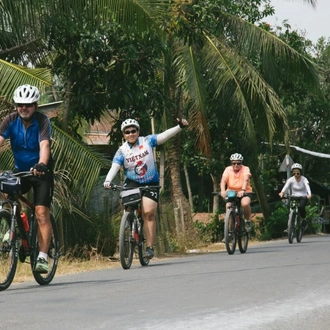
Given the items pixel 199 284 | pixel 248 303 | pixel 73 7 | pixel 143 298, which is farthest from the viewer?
pixel 73 7

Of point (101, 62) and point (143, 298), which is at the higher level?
point (101, 62)

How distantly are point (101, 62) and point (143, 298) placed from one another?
821cm

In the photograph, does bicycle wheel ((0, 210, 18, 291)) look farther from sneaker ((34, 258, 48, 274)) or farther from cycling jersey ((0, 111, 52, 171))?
cycling jersey ((0, 111, 52, 171))

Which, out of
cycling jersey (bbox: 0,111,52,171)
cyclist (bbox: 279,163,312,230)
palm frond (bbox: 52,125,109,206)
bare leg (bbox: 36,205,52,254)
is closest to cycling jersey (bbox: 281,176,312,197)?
cyclist (bbox: 279,163,312,230)

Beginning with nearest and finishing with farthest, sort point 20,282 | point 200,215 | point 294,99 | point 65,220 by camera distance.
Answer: point 20,282, point 65,220, point 294,99, point 200,215

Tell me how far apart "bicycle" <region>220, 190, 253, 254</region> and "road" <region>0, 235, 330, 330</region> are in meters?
3.63

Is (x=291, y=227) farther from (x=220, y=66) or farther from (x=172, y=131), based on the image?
(x=172, y=131)

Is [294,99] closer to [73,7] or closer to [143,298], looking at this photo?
[73,7]

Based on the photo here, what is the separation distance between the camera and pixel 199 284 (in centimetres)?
960

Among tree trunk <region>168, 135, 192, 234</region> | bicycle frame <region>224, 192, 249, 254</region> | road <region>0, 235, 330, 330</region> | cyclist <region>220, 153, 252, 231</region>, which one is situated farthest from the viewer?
tree trunk <region>168, 135, 192, 234</region>

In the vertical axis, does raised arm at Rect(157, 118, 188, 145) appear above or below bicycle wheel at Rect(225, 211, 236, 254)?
above

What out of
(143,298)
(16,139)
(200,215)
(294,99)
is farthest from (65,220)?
(200,215)

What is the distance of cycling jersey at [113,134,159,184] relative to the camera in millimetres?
12719

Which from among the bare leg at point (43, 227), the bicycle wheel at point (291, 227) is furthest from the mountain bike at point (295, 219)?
the bare leg at point (43, 227)
